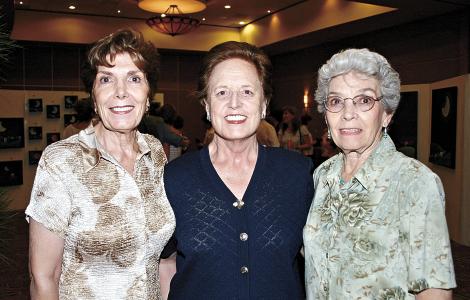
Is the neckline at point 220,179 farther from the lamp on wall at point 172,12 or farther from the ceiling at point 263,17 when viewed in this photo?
the lamp on wall at point 172,12

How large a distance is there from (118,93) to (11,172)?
7825 millimetres

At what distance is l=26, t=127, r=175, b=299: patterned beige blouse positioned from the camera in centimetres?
176

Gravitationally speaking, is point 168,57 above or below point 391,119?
above

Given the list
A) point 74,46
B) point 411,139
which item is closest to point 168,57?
point 74,46

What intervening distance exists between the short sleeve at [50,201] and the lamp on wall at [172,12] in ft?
27.3

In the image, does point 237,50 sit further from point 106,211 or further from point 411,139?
point 411,139

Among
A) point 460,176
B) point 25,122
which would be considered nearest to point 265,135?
point 460,176

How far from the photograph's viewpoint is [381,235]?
1.69 metres

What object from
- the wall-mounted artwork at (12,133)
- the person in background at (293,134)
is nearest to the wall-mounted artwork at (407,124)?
the person in background at (293,134)

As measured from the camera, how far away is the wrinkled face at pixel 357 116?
1886mm

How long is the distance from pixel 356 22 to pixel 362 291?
877 cm

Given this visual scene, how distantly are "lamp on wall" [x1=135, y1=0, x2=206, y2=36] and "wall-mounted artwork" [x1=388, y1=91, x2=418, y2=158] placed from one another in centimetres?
483

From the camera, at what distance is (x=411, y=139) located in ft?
28.8

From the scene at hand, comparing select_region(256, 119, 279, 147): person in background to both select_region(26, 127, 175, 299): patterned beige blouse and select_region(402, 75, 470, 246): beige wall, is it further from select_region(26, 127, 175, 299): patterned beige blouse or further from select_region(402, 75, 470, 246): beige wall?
select_region(26, 127, 175, 299): patterned beige blouse
